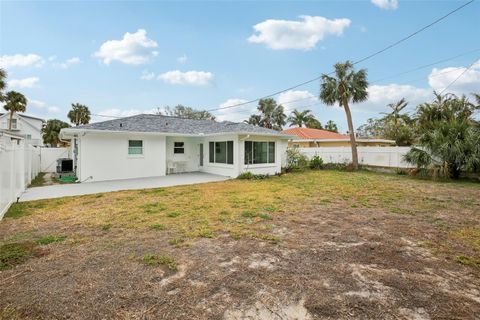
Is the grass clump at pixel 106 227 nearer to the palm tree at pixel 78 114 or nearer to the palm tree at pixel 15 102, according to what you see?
the palm tree at pixel 15 102

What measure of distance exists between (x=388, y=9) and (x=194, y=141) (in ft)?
41.7

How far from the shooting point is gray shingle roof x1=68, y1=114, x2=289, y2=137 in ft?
41.6

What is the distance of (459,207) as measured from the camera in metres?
7.09

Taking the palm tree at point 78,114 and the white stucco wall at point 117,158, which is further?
the palm tree at point 78,114

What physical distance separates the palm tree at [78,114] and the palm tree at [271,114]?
23.4 meters

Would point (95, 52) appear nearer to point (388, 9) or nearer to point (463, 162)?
point (388, 9)

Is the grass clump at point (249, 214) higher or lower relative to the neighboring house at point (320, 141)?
lower

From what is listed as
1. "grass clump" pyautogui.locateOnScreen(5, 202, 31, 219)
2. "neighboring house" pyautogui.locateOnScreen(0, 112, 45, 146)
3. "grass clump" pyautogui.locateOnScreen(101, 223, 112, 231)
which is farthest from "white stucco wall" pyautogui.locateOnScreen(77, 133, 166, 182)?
"neighboring house" pyautogui.locateOnScreen(0, 112, 45, 146)

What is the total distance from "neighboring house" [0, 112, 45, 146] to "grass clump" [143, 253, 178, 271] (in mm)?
33161

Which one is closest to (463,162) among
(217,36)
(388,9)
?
(388,9)

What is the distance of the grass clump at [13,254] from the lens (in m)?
3.57

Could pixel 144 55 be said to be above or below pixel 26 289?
above

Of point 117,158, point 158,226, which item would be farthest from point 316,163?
point 158,226

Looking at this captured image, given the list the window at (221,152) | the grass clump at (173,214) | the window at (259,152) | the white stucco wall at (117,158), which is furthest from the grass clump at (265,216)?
the white stucco wall at (117,158)
